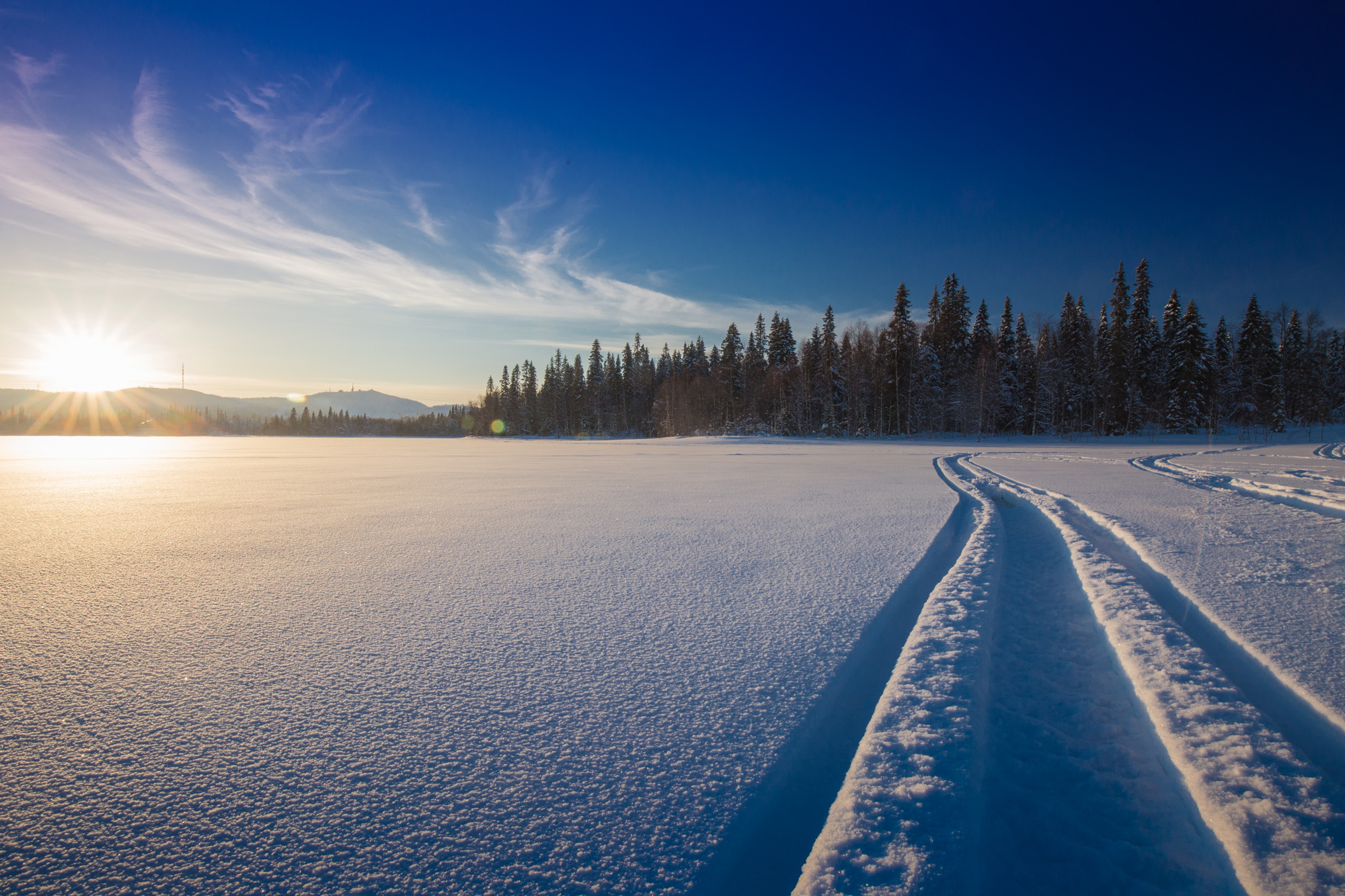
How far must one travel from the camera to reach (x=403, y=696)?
86.5 inches

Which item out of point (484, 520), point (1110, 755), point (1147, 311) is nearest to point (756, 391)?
point (1147, 311)

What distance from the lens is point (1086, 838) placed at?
1.65 metres

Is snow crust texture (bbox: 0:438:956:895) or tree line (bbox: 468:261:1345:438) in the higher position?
tree line (bbox: 468:261:1345:438)

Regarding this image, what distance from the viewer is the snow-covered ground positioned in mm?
1454

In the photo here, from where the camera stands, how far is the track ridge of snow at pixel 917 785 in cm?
142

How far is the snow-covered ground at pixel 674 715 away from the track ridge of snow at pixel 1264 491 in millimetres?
3060

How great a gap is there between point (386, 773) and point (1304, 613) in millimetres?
4890

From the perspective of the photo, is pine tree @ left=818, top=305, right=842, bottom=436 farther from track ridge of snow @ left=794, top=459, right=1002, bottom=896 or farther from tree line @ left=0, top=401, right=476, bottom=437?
tree line @ left=0, top=401, right=476, bottom=437

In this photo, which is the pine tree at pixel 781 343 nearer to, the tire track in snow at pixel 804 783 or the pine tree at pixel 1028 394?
the pine tree at pixel 1028 394

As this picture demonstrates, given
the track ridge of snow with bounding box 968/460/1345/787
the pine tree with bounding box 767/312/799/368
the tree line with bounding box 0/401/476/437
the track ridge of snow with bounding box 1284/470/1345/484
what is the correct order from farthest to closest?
the tree line with bounding box 0/401/476/437 < the pine tree with bounding box 767/312/799/368 < the track ridge of snow with bounding box 1284/470/1345/484 < the track ridge of snow with bounding box 968/460/1345/787

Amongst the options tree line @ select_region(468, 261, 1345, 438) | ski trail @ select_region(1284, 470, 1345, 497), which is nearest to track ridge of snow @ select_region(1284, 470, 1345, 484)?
ski trail @ select_region(1284, 470, 1345, 497)

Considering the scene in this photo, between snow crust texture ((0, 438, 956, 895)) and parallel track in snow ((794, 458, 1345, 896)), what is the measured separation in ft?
1.27

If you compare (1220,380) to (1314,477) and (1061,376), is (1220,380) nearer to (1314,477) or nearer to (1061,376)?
(1061,376)

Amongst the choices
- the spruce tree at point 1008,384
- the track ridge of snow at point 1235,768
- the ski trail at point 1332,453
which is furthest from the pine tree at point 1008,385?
the track ridge of snow at point 1235,768
